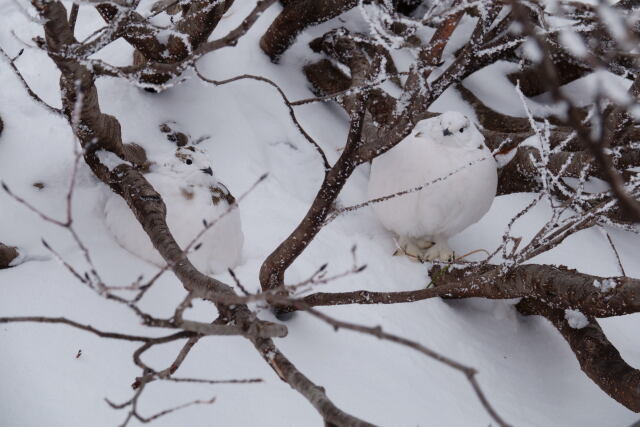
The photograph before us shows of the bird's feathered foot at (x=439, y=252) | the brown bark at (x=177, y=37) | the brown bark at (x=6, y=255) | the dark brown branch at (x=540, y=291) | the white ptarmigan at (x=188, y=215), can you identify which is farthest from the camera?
the bird's feathered foot at (x=439, y=252)

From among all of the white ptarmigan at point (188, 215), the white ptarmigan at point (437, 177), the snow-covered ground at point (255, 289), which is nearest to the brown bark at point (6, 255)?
the snow-covered ground at point (255, 289)

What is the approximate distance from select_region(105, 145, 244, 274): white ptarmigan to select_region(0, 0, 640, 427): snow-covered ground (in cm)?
6

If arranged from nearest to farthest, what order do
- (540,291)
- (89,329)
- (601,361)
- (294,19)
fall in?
(89,329) < (540,291) < (601,361) < (294,19)

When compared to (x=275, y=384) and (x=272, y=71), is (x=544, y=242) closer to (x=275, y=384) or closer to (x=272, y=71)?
(x=275, y=384)

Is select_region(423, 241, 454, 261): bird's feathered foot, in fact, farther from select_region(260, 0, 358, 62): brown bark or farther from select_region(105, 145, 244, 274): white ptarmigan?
select_region(260, 0, 358, 62): brown bark

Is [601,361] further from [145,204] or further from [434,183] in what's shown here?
[145,204]

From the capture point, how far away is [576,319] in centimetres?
210

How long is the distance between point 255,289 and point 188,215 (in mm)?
314

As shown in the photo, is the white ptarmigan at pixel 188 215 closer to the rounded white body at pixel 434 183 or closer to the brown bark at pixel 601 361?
the rounded white body at pixel 434 183

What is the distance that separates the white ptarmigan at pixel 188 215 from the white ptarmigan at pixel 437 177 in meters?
0.59

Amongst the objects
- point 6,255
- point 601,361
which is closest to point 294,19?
point 6,255

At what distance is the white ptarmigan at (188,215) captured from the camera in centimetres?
199

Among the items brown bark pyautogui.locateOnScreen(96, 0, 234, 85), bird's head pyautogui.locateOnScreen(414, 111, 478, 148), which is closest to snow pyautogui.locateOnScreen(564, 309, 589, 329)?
bird's head pyautogui.locateOnScreen(414, 111, 478, 148)

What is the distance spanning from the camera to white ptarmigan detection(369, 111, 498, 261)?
227 centimetres
